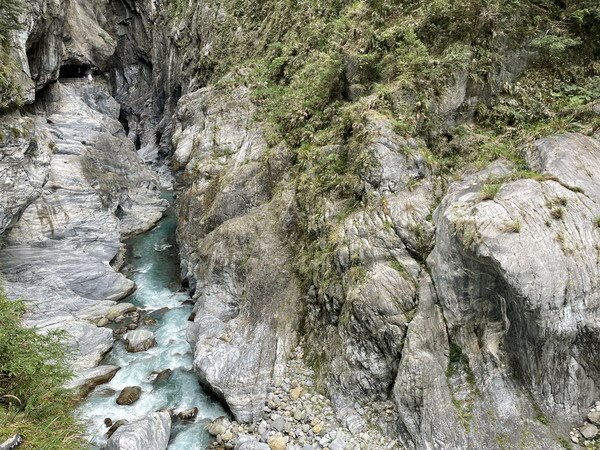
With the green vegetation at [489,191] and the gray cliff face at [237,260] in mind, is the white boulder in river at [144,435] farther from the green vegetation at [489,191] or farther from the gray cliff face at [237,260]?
the green vegetation at [489,191]

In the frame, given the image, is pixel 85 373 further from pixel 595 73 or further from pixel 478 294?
pixel 595 73

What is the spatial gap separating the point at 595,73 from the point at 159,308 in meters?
20.3

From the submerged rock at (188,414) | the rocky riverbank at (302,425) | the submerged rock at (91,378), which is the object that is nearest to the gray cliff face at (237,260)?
the rocky riverbank at (302,425)

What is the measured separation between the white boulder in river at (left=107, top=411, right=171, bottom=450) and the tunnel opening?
3952 cm

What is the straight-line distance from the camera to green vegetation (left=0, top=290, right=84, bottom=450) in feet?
25.4

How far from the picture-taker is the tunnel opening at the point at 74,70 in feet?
129

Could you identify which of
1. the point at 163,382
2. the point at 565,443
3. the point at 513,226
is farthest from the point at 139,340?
the point at 565,443

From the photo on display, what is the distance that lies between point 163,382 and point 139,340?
2964mm

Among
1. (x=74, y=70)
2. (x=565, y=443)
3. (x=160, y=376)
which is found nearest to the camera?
(x=565, y=443)

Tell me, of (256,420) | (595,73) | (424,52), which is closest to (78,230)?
(256,420)

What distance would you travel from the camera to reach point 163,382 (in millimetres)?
14500

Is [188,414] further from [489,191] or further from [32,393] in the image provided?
[489,191]

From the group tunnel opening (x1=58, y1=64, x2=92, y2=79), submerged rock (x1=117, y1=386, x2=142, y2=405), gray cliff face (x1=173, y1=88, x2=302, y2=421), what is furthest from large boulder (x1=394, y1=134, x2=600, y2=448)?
tunnel opening (x1=58, y1=64, x2=92, y2=79)

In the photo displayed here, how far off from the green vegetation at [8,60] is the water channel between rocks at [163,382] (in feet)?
37.4
